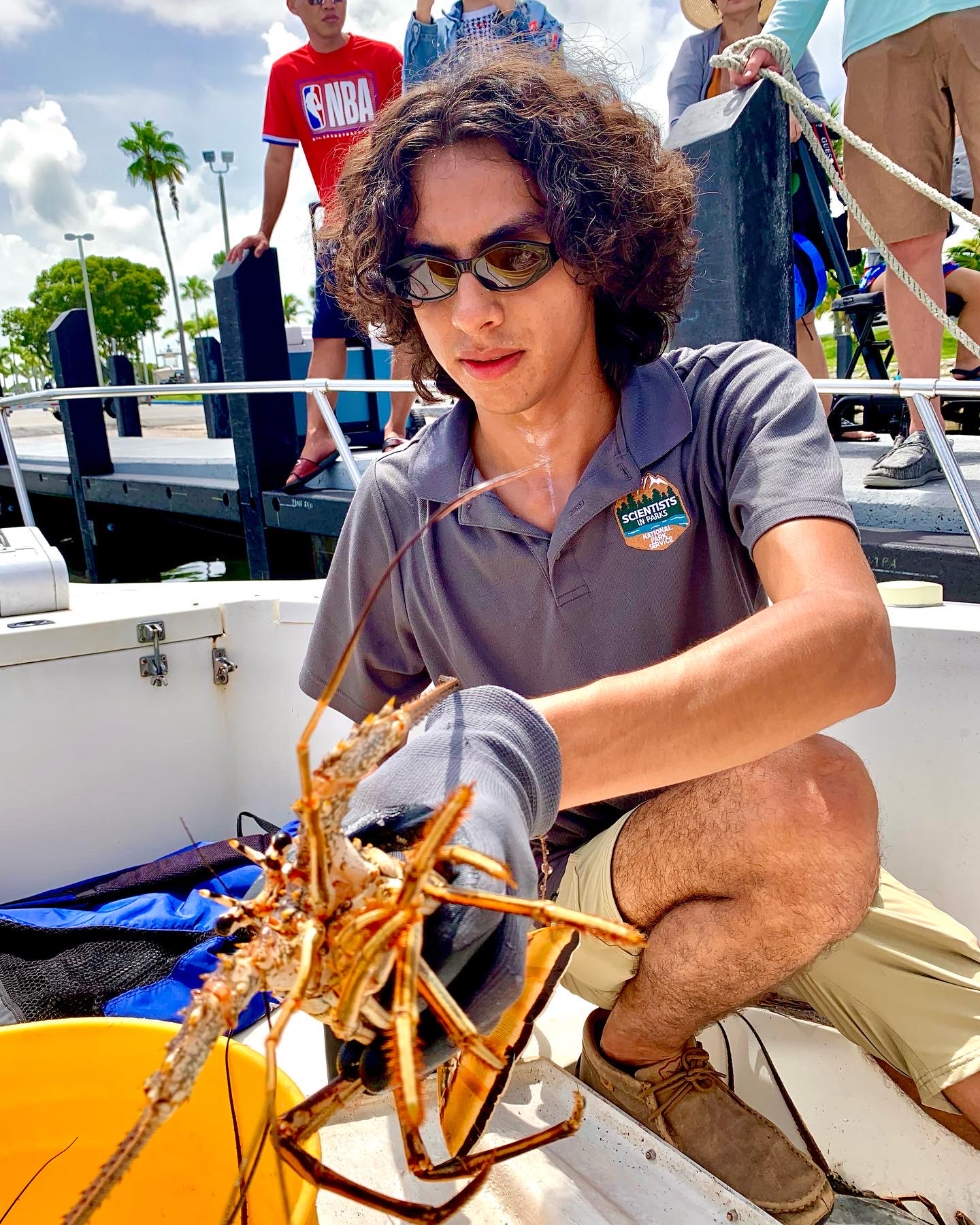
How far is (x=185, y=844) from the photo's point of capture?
9.76ft

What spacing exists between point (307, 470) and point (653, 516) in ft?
13.4

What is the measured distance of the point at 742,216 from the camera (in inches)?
121

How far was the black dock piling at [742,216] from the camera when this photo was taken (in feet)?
9.84

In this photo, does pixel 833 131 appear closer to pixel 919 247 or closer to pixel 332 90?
pixel 919 247

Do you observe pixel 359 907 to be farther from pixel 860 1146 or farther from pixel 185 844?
pixel 185 844

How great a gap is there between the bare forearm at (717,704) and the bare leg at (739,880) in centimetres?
28

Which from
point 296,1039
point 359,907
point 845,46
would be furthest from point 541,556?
point 845,46

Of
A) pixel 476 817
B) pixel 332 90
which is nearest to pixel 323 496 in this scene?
pixel 332 90

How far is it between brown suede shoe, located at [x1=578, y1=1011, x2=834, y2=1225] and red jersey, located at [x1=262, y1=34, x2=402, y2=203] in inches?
181

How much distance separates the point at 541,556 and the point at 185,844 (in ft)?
5.81

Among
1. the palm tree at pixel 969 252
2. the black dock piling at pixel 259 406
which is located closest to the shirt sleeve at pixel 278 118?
the black dock piling at pixel 259 406

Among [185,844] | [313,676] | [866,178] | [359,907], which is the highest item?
[866,178]

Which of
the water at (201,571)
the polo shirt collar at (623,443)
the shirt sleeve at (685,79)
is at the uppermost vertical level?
the shirt sleeve at (685,79)

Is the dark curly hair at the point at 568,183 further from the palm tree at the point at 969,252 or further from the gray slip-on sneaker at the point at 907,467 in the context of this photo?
the palm tree at the point at 969,252
